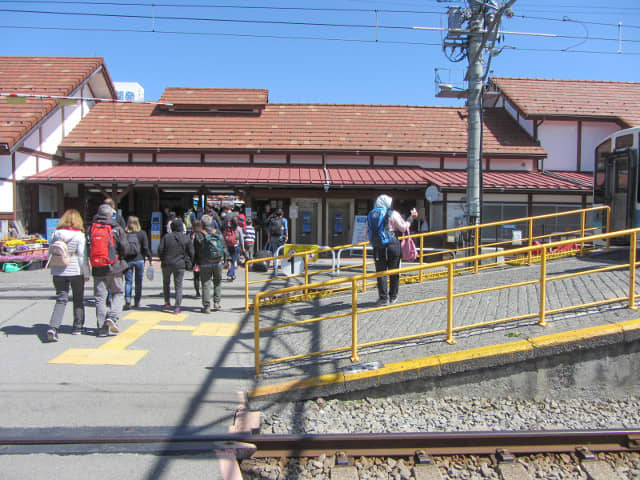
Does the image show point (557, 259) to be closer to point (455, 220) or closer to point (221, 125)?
point (455, 220)

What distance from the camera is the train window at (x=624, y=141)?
371 inches

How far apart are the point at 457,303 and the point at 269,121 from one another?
14512 mm

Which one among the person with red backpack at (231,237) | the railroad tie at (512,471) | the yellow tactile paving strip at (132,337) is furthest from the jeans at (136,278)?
the railroad tie at (512,471)

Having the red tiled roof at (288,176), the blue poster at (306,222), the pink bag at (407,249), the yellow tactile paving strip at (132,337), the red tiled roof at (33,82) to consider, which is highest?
the red tiled roof at (33,82)

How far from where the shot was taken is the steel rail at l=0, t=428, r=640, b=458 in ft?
12.5

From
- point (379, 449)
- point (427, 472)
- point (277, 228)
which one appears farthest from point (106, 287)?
point (277, 228)

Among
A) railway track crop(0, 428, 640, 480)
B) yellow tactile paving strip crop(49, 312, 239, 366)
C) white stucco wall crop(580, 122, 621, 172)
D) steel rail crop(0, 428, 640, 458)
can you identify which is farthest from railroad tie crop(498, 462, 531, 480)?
white stucco wall crop(580, 122, 621, 172)

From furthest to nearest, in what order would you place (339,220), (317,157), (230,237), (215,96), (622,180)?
(215,96) < (317,157) < (339,220) < (230,237) < (622,180)

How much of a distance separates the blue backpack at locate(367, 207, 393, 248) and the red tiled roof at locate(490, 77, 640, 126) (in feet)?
50.6

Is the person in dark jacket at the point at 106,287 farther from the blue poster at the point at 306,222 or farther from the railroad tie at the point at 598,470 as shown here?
the blue poster at the point at 306,222

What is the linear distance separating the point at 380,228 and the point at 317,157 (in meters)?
11.5

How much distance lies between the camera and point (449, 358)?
473 cm

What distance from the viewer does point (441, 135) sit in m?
18.9

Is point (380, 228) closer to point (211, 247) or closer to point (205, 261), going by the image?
point (211, 247)
